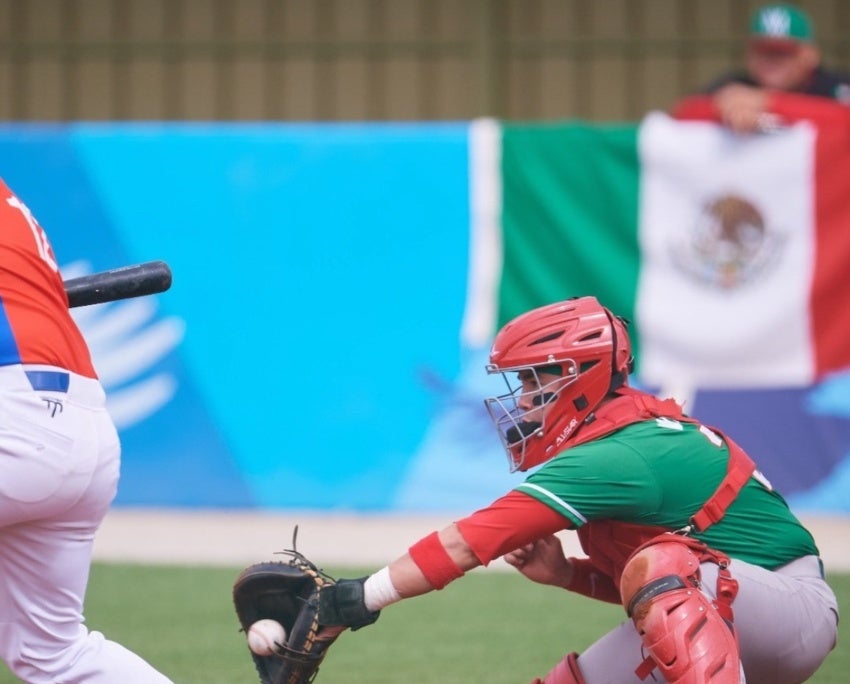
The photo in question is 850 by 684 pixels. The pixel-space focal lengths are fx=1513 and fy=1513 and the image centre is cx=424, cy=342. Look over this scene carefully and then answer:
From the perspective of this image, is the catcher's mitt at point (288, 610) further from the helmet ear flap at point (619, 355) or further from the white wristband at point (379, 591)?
the helmet ear flap at point (619, 355)

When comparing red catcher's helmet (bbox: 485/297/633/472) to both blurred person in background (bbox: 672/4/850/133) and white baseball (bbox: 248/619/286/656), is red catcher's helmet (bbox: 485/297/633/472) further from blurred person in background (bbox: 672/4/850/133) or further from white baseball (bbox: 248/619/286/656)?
blurred person in background (bbox: 672/4/850/133)

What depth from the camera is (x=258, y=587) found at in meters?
3.75

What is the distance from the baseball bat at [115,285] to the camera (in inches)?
159

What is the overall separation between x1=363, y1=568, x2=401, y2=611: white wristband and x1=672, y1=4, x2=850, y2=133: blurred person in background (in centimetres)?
501

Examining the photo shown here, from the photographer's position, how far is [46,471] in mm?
3496

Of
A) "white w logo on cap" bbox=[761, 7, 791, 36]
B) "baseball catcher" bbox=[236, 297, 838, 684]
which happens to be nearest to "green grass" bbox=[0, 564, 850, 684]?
"baseball catcher" bbox=[236, 297, 838, 684]

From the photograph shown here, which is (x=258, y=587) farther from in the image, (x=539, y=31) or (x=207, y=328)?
(x=539, y=31)

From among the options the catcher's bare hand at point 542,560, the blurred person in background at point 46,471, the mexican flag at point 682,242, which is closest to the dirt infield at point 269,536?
the mexican flag at point 682,242

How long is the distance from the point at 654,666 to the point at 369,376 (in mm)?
4471

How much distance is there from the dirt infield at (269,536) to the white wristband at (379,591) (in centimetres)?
329

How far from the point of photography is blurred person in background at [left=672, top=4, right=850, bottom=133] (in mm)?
8047

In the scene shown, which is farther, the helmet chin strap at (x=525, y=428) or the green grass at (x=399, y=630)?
the green grass at (x=399, y=630)

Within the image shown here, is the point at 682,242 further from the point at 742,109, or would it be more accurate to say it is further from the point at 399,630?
the point at 399,630

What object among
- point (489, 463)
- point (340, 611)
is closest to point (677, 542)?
point (340, 611)
